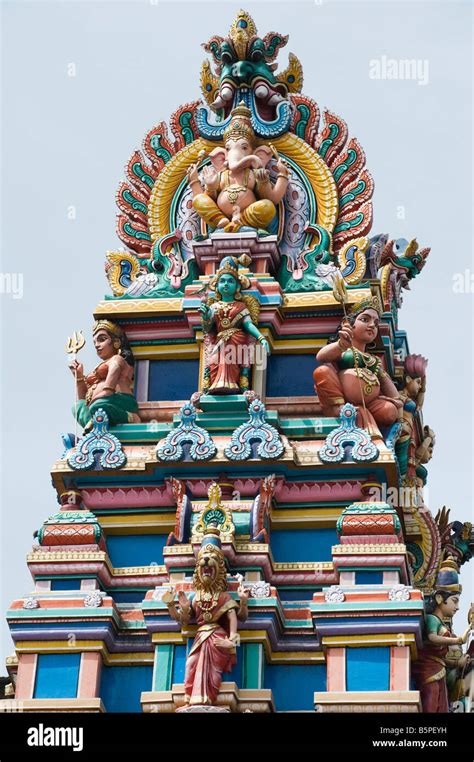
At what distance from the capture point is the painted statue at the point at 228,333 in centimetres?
3300

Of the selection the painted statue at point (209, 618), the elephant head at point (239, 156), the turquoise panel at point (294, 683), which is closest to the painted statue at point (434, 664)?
the turquoise panel at point (294, 683)

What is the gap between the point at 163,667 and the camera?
30.2m

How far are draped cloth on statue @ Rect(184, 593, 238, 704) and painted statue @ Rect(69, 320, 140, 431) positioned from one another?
4327 millimetres

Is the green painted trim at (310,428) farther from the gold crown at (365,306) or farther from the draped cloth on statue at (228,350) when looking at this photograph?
the gold crown at (365,306)

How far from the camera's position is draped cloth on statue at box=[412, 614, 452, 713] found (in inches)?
1223

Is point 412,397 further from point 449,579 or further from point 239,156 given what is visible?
point 239,156

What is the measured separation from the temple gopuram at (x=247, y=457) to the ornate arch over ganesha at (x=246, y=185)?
0.12 feet

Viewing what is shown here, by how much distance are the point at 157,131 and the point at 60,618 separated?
905 centimetres

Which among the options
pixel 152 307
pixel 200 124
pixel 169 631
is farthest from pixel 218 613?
pixel 200 124

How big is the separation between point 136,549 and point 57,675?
8.12 feet

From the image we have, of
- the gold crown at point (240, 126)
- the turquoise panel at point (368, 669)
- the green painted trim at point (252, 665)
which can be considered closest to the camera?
the turquoise panel at point (368, 669)

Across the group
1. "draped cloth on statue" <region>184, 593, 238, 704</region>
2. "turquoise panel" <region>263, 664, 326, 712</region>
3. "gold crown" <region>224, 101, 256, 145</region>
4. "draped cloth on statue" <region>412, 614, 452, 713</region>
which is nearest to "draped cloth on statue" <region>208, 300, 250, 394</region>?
"gold crown" <region>224, 101, 256, 145</region>
